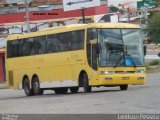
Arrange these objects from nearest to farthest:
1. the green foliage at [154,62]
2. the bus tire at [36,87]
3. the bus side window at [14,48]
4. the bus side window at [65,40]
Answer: the bus side window at [65,40]
the bus tire at [36,87]
the bus side window at [14,48]
the green foliage at [154,62]

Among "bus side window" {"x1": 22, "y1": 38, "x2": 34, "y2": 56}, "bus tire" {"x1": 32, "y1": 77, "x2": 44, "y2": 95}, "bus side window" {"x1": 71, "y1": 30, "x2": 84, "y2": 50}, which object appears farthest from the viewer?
"bus side window" {"x1": 22, "y1": 38, "x2": 34, "y2": 56}

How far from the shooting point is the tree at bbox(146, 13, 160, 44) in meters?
66.4

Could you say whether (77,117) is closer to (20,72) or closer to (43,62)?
(43,62)

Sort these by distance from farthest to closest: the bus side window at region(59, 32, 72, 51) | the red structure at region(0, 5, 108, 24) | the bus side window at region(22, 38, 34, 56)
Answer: the red structure at region(0, 5, 108, 24), the bus side window at region(22, 38, 34, 56), the bus side window at region(59, 32, 72, 51)

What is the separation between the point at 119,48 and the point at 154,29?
39119 millimetres

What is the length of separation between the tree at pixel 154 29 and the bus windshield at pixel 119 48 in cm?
3756

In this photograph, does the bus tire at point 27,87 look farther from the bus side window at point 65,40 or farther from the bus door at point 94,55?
the bus door at point 94,55

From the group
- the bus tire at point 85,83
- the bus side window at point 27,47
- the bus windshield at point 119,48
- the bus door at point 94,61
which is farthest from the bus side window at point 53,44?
the bus windshield at point 119,48

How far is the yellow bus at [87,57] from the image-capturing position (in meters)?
28.2

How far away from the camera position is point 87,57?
2861 centimetres

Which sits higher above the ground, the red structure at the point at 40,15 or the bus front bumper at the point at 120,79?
the red structure at the point at 40,15

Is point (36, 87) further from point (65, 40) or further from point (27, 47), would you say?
point (65, 40)

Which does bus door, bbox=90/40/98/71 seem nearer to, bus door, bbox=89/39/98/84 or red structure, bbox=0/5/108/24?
bus door, bbox=89/39/98/84

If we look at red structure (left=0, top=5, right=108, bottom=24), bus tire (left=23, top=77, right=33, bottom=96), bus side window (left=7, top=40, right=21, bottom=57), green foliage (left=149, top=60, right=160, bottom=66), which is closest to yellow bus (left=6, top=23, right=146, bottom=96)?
bus tire (left=23, top=77, right=33, bottom=96)
